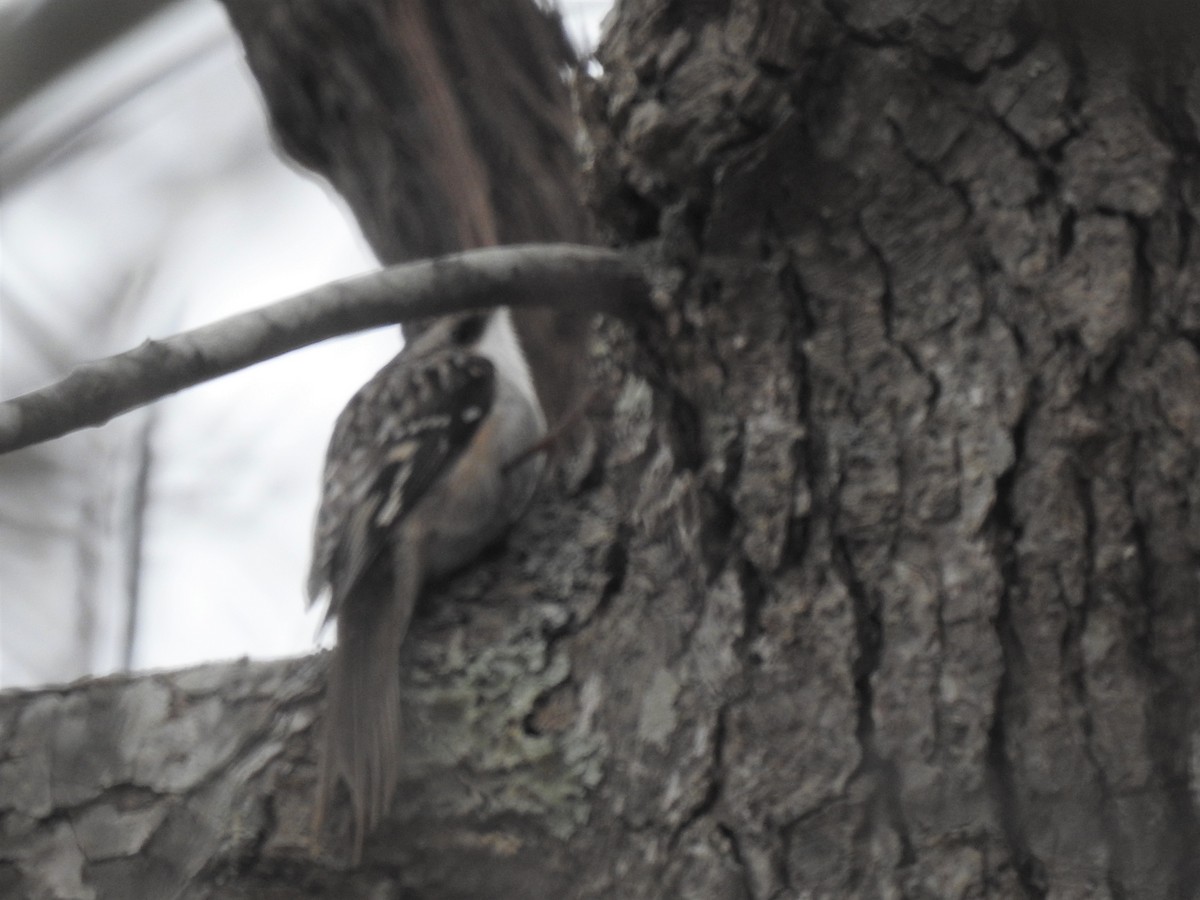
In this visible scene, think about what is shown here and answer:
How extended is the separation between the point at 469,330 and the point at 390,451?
0.43 metres

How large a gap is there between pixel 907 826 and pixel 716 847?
21 cm

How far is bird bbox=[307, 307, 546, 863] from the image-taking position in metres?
1.80

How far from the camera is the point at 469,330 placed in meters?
3.15

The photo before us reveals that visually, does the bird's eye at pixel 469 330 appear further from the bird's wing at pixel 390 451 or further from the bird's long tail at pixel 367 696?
the bird's long tail at pixel 367 696

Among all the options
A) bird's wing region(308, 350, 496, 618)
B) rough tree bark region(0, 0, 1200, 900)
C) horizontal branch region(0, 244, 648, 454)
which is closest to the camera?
horizontal branch region(0, 244, 648, 454)

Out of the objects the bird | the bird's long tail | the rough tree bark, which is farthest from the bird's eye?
the rough tree bark

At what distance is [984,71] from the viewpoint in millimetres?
1479

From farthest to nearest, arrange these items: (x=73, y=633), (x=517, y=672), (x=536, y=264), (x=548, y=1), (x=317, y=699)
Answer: (x=548, y=1) < (x=73, y=633) < (x=317, y=699) < (x=517, y=672) < (x=536, y=264)

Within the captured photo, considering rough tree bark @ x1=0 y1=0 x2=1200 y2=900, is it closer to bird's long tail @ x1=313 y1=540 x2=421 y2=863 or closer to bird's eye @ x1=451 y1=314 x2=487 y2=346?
bird's long tail @ x1=313 y1=540 x2=421 y2=863

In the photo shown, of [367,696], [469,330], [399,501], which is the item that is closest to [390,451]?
[399,501]

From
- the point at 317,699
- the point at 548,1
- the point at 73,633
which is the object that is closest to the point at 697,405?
the point at 317,699

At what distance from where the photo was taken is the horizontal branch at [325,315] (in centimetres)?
125

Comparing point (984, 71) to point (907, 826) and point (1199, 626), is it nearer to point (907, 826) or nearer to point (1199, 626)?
point (1199, 626)

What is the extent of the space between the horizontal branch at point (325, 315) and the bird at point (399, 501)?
58cm
